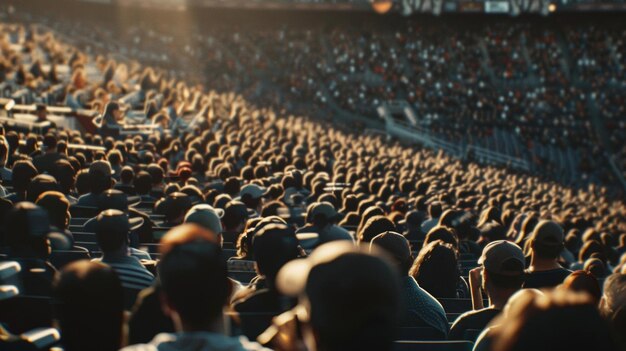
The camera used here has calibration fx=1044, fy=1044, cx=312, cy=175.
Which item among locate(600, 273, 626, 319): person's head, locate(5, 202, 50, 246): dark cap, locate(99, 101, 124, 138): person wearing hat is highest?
locate(99, 101, 124, 138): person wearing hat

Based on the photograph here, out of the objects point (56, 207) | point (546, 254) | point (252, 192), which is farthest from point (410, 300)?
point (252, 192)

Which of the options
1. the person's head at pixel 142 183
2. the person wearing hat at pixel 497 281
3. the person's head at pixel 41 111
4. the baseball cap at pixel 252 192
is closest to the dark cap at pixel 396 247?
the person wearing hat at pixel 497 281

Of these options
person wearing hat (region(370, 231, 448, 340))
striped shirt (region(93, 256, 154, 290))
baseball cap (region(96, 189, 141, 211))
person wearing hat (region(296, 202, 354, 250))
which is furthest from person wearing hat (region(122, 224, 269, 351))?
baseball cap (region(96, 189, 141, 211))

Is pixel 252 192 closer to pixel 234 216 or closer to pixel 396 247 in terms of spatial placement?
pixel 234 216

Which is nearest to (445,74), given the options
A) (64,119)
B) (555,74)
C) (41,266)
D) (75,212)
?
(555,74)

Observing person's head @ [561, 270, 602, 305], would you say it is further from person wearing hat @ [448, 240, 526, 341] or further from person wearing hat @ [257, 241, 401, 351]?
person wearing hat @ [257, 241, 401, 351]
